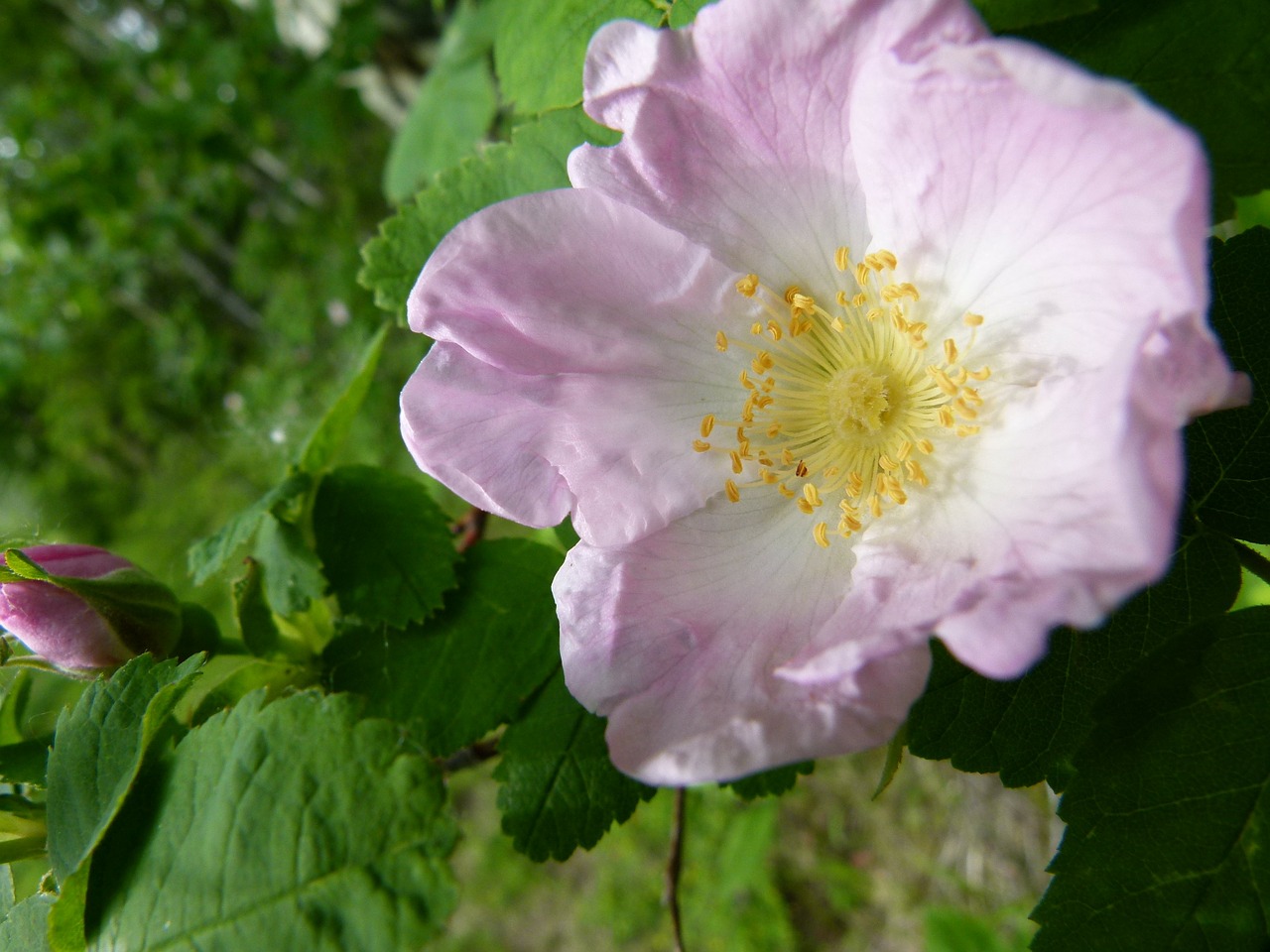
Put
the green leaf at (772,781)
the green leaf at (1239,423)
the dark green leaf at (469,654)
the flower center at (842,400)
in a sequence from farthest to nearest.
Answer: the dark green leaf at (469,654), the green leaf at (772,781), the flower center at (842,400), the green leaf at (1239,423)

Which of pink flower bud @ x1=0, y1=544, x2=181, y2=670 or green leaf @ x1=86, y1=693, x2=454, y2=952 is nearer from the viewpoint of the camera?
green leaf @ x1=86, y1=693, x2=454, y2=952

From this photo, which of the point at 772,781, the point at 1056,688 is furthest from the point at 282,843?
the point at 1056,688

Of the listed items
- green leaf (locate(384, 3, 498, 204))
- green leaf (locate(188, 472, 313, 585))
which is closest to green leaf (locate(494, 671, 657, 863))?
green leaf (locate(188, 472, 313, 585))

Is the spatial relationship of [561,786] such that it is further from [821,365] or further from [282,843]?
[821,365]

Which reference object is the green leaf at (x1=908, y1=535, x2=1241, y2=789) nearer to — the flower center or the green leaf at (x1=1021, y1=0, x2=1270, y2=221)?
the flower center

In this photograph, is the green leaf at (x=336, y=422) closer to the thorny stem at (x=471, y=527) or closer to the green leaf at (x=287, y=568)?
the green leaf at (x=287, y=568)

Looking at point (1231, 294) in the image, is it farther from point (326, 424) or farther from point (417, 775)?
point (326, 424)

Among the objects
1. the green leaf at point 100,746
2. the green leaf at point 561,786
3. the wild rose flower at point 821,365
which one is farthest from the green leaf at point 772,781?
the green leaf at point 100,746
